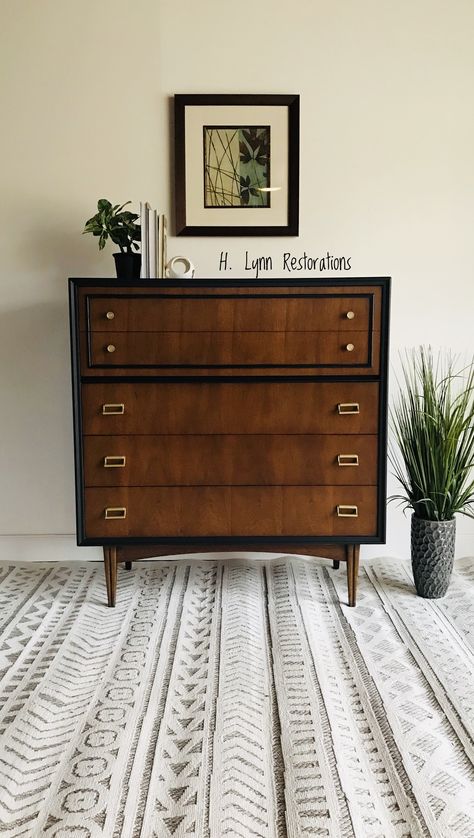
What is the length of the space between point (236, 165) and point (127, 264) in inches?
26.0

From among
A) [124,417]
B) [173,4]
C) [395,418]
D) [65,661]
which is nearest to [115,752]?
[65,661]

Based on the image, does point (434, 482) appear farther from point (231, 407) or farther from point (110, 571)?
point (110, 571)

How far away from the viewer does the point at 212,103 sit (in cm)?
237

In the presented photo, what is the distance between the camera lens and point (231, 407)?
199 cm

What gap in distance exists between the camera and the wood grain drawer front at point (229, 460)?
78.7 inches

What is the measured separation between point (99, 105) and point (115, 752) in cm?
219

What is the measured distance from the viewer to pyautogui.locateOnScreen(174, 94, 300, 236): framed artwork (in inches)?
93.6

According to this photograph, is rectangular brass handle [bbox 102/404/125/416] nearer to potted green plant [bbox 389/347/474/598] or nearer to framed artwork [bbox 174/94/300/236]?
framed artwork [bbox 174/94/300/236]

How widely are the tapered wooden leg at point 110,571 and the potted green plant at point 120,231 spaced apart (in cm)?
91

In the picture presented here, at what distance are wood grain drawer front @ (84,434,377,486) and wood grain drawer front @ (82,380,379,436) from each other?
0.03m

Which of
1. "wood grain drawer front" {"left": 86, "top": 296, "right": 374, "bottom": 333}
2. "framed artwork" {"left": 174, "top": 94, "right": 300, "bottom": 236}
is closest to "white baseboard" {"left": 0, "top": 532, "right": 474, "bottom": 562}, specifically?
"wood grain drawer front" {"left": 86, "top": 296, "right": 374, "bottom": 333}

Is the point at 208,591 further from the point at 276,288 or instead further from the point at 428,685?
the point at 276,288

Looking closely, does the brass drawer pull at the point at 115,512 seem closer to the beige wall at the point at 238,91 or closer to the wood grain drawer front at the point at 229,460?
the wood grain drawer front at the point at 229,460

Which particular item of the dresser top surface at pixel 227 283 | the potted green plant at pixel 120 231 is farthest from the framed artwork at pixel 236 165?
the dresser top surface at pixel 227 283
